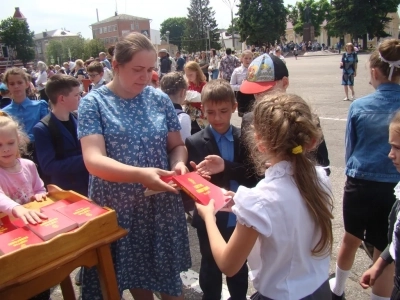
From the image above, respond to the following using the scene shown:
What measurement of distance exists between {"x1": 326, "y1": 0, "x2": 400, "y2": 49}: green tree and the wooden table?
56.8 m

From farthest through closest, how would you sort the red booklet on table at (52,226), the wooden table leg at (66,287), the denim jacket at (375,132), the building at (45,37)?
the building at (45,37) < the wooden table leg at (66,287) < the denim jacket at (375,132) < the red booklet on table at (52,226)

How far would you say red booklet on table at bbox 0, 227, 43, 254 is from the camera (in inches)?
58.1

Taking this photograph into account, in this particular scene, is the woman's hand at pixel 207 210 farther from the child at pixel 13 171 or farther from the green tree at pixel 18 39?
the green tree at pixel 18 39

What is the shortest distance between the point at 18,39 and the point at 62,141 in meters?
81.3

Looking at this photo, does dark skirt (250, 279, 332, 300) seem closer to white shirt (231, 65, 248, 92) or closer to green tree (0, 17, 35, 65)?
white shirt (231, 65, 248, 92)

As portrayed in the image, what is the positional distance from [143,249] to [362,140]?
Result: 1534mm

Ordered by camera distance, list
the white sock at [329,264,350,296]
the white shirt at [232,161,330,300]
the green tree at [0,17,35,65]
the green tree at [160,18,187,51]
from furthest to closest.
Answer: the green tree at [160,18,187,51] → the green tree at [0,17,35,65] → the white sock at [329,264,350,296] → the white shirt at [232,161,330,300]

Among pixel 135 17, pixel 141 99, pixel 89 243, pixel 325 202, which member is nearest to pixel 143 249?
pixel 89 243

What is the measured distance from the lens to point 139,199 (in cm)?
202

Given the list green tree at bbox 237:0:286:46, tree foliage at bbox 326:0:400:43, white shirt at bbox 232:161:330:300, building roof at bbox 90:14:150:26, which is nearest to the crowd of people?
white shirt at bbox 232:161:330:300

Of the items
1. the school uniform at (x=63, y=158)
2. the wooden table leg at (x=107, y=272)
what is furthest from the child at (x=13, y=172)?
the wooden table leg at (x=107, y=272)

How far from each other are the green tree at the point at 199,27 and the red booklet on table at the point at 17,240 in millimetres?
76527

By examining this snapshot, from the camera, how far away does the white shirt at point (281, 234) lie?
1324 millimetres

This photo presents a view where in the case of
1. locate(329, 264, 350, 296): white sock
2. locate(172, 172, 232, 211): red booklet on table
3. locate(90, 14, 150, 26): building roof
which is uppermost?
locate(90, 14, 150, 26): building roof
